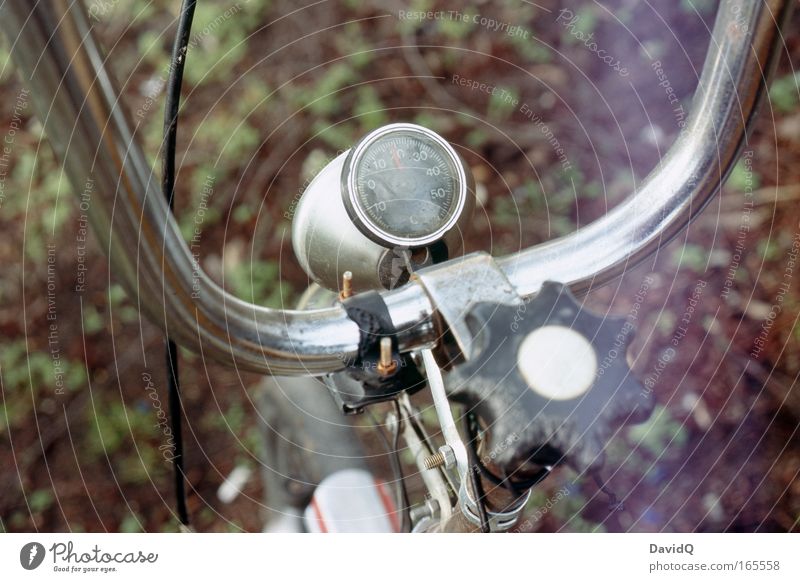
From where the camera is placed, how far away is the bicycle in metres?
0.40

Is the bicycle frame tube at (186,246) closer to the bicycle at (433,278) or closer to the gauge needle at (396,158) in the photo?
the bicycle at (433,278)

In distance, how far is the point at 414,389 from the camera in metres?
0.58

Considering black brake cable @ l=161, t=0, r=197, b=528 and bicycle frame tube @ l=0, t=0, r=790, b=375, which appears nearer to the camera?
bicycle frame tube @ l=0, t=0, r=790, b=375

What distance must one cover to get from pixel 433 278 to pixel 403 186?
123 mm

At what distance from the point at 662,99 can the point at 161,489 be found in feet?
3.83

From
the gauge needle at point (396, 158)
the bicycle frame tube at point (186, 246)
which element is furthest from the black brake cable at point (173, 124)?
the gauge needle at point (396, 158)

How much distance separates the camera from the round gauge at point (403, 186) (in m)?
0.55

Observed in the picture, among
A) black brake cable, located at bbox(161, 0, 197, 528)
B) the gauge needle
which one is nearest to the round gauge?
the gauge needle

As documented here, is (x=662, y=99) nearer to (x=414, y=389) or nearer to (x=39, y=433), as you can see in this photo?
(x=414, y=389)

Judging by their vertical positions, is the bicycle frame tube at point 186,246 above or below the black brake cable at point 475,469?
above

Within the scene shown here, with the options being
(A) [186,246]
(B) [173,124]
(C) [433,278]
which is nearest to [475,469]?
(C) [433,278]

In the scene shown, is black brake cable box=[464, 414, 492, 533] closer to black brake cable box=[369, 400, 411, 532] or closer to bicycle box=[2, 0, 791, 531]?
bicycle box=[2, 0, 791, 531]

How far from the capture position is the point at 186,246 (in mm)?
475

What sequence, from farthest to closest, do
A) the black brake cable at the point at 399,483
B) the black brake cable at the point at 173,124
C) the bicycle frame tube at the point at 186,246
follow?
the black brake cable at the point at 399,483 < the black brake cable at the point at 173,124 < the bicycle frame tube at the point at 186,246
